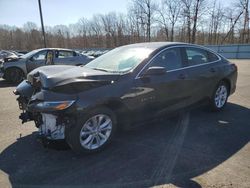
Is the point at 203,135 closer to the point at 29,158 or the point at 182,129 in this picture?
the point at 182,129

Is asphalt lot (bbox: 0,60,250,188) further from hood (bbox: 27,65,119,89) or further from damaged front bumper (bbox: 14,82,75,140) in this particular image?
hood (bbox: 27,65,119,89)

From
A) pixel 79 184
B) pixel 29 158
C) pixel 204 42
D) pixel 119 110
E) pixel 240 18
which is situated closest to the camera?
pixel 79 184

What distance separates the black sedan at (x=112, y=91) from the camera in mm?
3393

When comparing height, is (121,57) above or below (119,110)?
above

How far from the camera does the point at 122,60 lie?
14.5ft

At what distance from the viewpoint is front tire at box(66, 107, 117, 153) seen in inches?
135

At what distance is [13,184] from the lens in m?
3.03

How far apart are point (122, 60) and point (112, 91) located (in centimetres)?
91

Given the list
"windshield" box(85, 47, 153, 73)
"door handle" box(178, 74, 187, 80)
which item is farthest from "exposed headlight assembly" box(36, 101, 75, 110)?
"door handle" box(178, 74, 187, 80)

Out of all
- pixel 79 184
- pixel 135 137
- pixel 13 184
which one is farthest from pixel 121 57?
pixel 13 184

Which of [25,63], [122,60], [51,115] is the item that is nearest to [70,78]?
[51,115]

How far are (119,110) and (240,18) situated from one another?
52732 mm

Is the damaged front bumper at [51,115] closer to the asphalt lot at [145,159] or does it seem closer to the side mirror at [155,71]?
the asphalt lot at [145,159]

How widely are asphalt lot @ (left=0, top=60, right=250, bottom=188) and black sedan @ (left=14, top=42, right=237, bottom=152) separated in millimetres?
360
